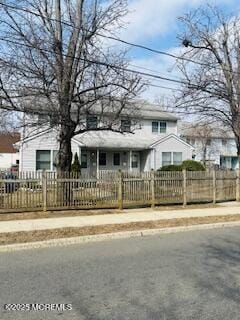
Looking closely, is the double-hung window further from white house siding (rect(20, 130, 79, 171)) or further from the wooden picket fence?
the wooden picket fence

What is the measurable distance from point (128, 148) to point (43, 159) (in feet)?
21.8

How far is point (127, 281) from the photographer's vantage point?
21.5 ft

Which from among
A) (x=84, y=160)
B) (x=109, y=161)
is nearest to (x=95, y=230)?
(x=84, y=160)

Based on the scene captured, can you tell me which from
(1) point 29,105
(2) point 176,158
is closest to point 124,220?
(1) point 29,105

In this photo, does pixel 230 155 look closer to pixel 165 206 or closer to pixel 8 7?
pixel 165 206

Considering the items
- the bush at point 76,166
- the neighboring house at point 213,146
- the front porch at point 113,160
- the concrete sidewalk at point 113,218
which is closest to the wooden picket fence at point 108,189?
the concrete sidewalk at point 113,218

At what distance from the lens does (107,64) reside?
18.0 m

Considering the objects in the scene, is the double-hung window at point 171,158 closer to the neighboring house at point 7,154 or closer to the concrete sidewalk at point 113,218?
the concrete sidewalk at point 113,218

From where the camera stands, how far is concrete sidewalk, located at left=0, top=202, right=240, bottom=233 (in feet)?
40.2

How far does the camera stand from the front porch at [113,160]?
32.0 m

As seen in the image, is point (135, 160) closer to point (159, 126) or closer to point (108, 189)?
point (159, 126)

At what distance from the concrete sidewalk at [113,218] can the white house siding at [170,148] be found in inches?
582

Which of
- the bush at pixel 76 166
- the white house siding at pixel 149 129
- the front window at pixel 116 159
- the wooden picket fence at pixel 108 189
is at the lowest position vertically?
the wooden picket fence at pixel 108 189

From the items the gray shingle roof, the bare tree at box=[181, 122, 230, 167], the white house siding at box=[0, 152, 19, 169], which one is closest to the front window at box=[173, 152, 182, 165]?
the gray shingle roof
